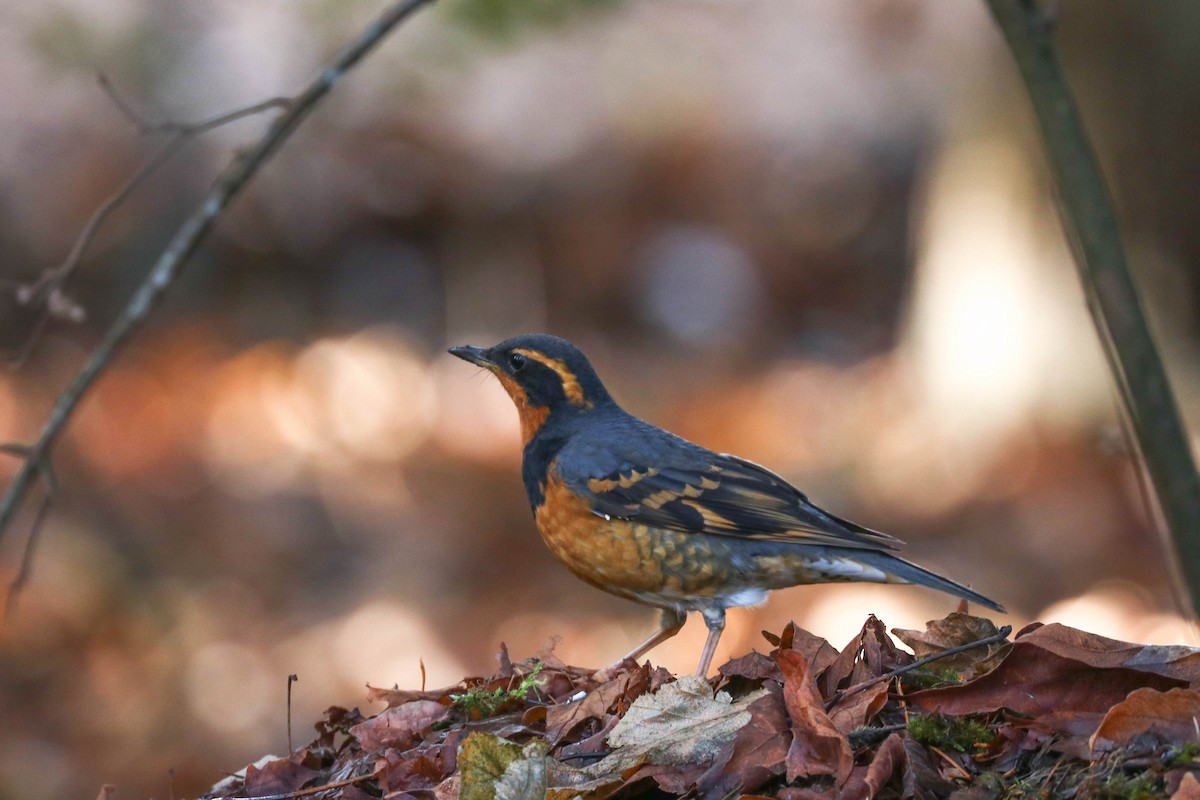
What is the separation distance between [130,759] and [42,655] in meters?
1.11

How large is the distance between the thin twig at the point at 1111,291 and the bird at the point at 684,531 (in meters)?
2.22

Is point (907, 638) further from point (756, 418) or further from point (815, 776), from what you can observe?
point (756, 418)

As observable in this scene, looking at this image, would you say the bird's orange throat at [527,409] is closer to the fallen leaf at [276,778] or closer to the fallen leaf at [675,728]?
the fallen leaf at [276,778]

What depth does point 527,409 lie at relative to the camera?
607 cm

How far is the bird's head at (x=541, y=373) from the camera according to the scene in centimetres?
596

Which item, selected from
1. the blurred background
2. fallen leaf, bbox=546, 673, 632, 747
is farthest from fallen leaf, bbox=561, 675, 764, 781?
the blurred background

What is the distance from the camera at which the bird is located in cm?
522

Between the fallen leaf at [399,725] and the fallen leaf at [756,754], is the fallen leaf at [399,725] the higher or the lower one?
the higher one

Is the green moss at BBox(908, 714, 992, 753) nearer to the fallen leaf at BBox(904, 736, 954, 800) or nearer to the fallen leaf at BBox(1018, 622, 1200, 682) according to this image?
the fallen leaf at BBox(904, 736, 954, 800)

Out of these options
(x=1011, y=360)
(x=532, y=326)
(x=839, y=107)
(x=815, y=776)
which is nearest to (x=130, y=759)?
(x=532, y=326)

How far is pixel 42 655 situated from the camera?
909 centimetres

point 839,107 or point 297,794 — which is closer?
point 297,794

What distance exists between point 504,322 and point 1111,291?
9573 millimetres

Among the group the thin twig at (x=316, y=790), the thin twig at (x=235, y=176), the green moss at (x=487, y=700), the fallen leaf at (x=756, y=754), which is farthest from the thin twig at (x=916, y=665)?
the thin twig at (x=235, y=176)
